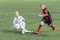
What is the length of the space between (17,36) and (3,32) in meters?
1.11

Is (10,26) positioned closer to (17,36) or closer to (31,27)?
(31,27)

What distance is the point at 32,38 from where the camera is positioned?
11266 mm

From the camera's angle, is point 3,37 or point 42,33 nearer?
point 3,37

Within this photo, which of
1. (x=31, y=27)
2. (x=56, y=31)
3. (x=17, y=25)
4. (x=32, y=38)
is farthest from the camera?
(x=31, y=27)

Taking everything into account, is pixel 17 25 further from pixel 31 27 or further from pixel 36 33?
pixel 31 27

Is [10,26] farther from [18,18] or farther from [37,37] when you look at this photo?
[37,37]

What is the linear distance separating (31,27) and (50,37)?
2619mm

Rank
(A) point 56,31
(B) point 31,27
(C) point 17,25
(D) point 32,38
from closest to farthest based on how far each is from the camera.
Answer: (D) point 32,38 → (C) point 17,25 → (A) point 56,31 → (B) point 31,27

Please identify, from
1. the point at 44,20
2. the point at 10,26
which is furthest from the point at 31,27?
the point at 44,20

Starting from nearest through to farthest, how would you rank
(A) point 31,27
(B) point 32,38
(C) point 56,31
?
(B) point 32,38
(C) point 56,31
(A) point 31,27

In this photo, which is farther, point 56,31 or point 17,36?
point 56,31

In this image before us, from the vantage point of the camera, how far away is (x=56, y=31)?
42.3 ft

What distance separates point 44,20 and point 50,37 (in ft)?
2.93

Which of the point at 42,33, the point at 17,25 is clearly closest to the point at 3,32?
the point at 17,25
